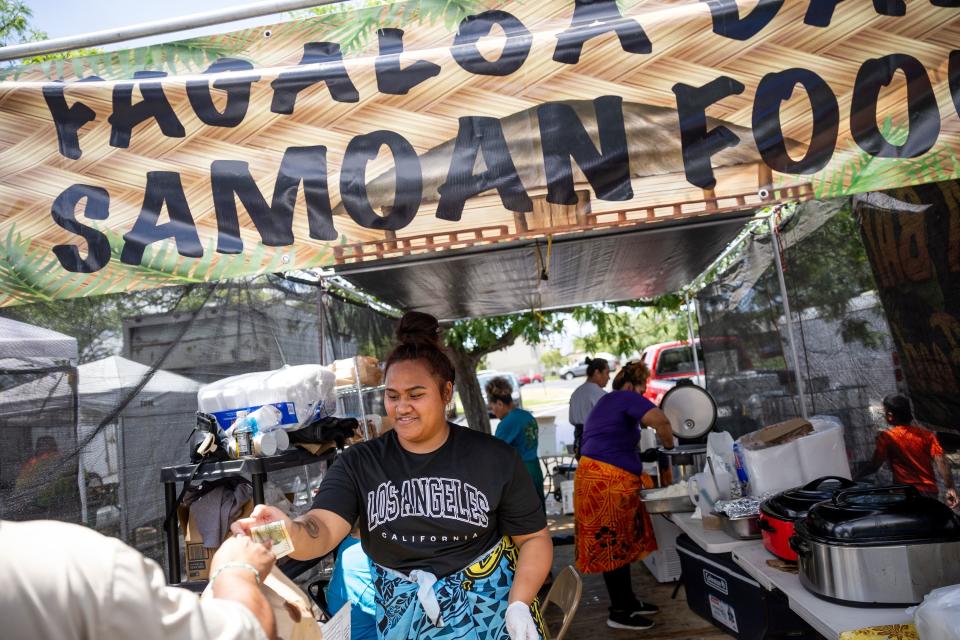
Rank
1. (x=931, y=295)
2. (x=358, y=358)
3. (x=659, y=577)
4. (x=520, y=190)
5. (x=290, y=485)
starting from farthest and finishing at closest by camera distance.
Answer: (x=659, y=577)
(x=358, y=358)
(x=290, y=485)
(x=931, y=295)
(x=520, y=190)

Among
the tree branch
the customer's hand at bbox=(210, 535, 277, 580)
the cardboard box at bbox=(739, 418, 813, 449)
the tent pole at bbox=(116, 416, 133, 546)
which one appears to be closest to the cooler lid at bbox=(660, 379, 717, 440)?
the cardboard box at bbox=(739, 418, 813, 449)

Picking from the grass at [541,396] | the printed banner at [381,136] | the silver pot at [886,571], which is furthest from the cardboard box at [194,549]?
the grass at [541,396]

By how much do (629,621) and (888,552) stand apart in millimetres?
3127

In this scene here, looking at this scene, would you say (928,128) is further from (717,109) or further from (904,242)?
(904,242)

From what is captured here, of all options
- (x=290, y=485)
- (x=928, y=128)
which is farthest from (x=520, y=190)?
(x=290, y=485)

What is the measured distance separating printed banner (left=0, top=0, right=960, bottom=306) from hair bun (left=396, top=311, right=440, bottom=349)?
0.49 meters

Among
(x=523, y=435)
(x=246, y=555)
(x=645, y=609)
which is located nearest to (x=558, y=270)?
(x=523, y=435)

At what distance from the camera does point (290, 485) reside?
3.91 m

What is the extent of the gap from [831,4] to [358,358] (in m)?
3.21

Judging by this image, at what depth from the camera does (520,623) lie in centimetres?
196

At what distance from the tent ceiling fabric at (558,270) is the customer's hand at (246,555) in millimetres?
3667

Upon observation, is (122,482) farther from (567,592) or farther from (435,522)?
→ (567,592)

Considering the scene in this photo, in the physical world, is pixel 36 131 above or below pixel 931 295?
above

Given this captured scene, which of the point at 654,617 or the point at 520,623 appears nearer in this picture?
the point at 520,623
